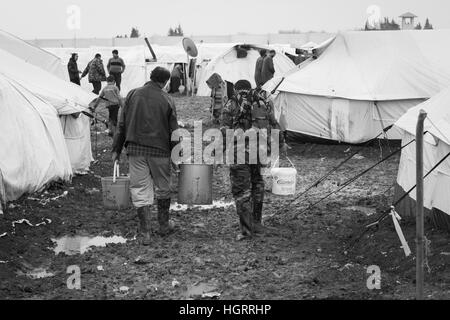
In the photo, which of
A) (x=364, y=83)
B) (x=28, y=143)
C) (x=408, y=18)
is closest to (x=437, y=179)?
(x=28, y=143)

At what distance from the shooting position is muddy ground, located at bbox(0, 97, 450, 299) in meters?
6.11

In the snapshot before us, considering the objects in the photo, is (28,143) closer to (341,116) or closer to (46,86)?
(46,86)

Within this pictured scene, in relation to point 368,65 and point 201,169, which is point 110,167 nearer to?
point 201,169

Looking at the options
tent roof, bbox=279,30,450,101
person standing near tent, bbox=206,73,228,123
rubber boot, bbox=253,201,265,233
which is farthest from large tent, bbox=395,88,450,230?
person standing near tent, bbox=206,73,228,123

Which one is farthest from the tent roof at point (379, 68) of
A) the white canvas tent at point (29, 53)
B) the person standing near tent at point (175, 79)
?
the person standing near tent at point (175, 79)

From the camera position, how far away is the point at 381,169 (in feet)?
42.1

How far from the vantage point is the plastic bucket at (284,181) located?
10531mm

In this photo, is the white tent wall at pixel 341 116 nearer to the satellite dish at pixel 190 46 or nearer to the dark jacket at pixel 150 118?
the dark jacket at pixel 150 118

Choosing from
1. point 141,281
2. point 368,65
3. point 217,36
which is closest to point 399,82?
point 368,65

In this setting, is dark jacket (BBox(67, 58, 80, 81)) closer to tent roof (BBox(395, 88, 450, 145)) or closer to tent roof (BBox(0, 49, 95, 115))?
tent roof (BBox(0, 49, 95, 115))

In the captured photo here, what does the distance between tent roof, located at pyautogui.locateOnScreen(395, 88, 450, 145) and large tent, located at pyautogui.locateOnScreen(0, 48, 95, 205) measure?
16.3 ft

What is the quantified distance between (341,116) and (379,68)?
1387mm

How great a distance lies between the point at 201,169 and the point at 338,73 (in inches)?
286

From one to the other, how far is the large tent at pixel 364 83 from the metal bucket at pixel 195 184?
6.22 meters
